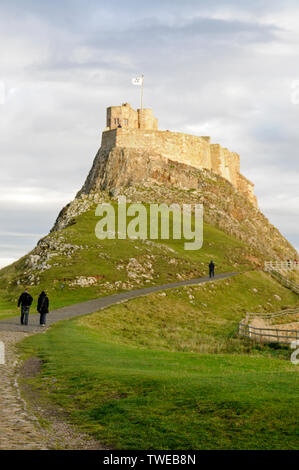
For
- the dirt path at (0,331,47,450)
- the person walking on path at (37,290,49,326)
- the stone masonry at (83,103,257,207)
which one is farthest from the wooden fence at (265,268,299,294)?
the dirt path at (0,331,47,450)

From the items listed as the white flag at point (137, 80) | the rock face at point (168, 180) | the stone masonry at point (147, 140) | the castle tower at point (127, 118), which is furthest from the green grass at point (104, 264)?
the white flag at point (137, 80)

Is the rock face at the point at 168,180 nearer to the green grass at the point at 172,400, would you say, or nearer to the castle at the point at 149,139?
the castle at the point at 149,139

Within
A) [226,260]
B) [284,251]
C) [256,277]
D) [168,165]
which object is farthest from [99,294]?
[284,251]

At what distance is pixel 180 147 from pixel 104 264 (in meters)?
65.4

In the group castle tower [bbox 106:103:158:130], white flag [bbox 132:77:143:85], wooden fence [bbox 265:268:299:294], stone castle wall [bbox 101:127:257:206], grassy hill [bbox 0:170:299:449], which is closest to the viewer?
grassy hill [bbox 0:170:299:449]

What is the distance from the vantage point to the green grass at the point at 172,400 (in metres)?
12.3

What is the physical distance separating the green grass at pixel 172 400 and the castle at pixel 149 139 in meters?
97.7

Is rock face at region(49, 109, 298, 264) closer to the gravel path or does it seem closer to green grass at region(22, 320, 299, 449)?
the gravel path

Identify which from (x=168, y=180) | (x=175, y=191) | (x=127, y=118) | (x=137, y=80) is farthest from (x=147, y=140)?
(x=175, y=191)

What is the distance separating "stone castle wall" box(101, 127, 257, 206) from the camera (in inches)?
4688

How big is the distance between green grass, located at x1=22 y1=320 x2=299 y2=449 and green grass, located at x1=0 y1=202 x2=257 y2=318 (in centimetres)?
2655

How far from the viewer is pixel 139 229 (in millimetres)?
87188

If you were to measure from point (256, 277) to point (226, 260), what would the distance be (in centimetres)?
1156

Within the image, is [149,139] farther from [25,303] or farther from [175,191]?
[25,303]
